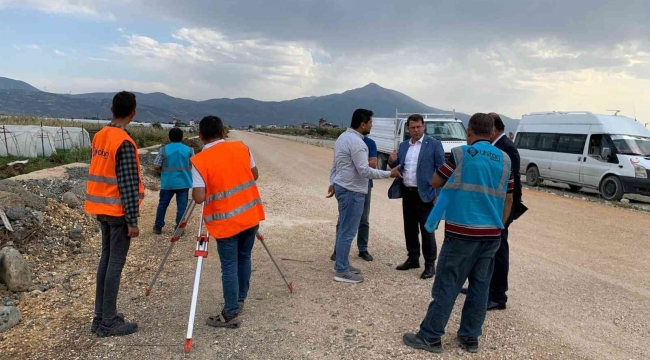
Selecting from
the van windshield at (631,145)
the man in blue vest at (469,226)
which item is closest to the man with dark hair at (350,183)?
the man in blue vest at (469,226)

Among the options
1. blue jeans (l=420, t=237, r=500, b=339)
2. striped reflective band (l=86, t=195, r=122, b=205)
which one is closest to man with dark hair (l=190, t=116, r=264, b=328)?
striped reflective band (l=86, t=195, r=122, b=205)

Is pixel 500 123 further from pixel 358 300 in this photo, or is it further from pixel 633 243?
pixel 633 243

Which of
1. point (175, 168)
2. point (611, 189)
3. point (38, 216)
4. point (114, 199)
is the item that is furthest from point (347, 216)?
point (611, 189)

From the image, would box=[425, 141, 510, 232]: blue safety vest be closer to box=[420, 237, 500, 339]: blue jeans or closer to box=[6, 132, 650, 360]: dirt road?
box=[420, 237, 500, 339]: blue jeans

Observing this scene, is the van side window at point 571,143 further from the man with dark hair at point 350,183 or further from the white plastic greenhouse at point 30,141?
the white plastic greenhouse at point 30,141

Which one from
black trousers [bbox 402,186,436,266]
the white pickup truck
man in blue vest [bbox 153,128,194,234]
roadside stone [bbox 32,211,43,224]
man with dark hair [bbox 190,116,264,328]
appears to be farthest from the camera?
the white pickup truck

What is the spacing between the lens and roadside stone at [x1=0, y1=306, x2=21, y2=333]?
3777 millimetres

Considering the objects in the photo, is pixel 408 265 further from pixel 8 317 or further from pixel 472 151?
pixel 8 317

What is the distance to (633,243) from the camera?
24.6 feet

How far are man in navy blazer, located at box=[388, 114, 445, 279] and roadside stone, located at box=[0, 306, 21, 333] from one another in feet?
13.5

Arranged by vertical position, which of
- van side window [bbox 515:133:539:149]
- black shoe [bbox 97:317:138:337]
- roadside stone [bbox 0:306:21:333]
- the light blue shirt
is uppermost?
van side window [bbox 515:133:539:149]

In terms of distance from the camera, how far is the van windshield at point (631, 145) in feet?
40.0

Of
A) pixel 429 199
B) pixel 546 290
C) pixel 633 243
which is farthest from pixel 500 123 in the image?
pixel 633 243

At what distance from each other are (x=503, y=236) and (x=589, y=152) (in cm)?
1095
